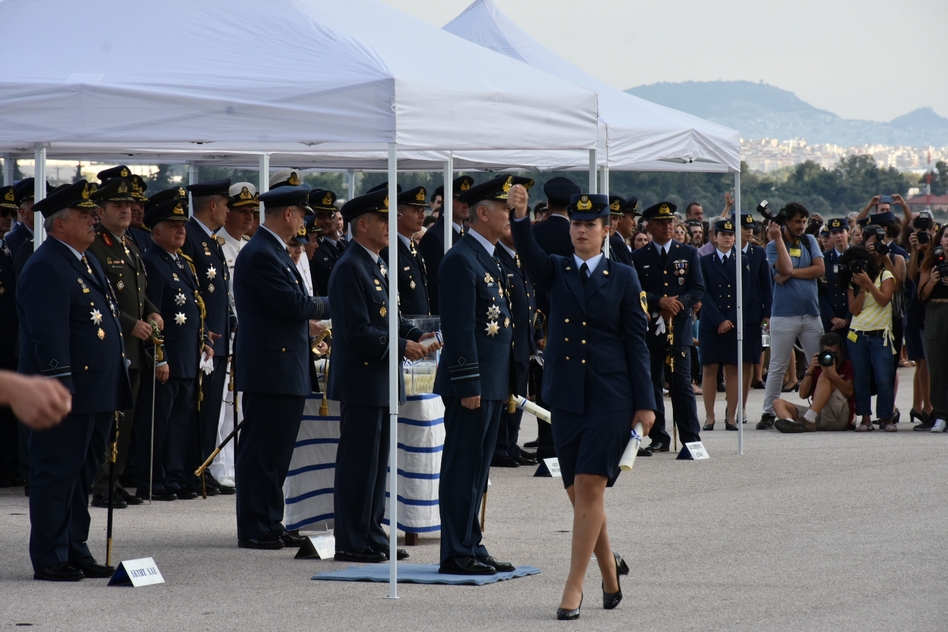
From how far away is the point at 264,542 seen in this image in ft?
24.8

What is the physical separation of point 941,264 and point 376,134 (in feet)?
27.9

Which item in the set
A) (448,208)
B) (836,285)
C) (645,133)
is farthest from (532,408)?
(836,285)

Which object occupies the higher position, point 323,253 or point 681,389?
point 323,253

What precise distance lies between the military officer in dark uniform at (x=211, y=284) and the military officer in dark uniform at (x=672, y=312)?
12.8 feet

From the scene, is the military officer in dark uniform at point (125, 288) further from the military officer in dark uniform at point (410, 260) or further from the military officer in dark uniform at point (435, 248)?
the military officer in dark uniform at point (435, 248)

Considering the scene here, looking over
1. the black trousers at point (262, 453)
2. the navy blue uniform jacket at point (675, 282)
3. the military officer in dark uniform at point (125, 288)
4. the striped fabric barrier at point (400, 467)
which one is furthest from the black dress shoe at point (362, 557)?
the navy blue uniform jacket at point (675, 282)

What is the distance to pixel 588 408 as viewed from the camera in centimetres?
591

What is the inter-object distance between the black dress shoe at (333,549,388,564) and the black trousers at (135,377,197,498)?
246cm

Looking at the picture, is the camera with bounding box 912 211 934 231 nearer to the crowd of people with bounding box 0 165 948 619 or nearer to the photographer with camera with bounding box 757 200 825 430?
the photographer with camera with bounding box 757 200 825 430

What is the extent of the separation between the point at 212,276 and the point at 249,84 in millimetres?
3346

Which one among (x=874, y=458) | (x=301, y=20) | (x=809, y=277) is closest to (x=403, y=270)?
(x=301, y=20)

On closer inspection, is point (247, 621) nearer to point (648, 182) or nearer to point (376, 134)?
point (376, 134)

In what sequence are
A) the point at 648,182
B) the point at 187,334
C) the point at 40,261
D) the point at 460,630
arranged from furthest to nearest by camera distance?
the point at 648,182, the point at 187,334, the point at 40,261, the point at 460,630

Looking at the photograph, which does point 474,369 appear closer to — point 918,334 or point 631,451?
point 631,451
